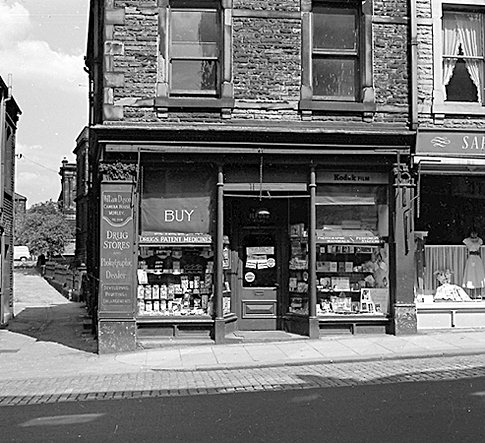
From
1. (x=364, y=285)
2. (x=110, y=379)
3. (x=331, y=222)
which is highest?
(x=331, y=222)

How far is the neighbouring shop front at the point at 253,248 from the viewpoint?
13.2 metres

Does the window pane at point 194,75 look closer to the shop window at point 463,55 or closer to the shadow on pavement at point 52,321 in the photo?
the shop window at point 463,55

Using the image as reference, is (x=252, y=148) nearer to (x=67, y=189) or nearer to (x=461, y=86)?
(x=461, y=86)

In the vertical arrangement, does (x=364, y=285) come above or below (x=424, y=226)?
below

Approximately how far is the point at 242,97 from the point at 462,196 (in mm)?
5956

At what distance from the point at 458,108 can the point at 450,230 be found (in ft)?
9.51

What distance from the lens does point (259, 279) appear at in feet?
48.1

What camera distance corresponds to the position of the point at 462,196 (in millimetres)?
15789

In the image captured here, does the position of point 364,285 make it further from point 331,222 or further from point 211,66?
point 211,66

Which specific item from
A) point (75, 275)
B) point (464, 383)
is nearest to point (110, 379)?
point (464, 383)

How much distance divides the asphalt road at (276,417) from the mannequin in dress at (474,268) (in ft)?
22.0

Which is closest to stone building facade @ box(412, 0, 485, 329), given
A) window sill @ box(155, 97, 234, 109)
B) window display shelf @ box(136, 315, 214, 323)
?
window sill @ box(155, 97, 234, 109)

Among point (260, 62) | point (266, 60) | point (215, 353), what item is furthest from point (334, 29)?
point (215, 353)

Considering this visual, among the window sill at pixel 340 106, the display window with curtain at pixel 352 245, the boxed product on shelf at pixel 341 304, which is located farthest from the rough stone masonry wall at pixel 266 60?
the boxed product on shelf at pixel 341 304
